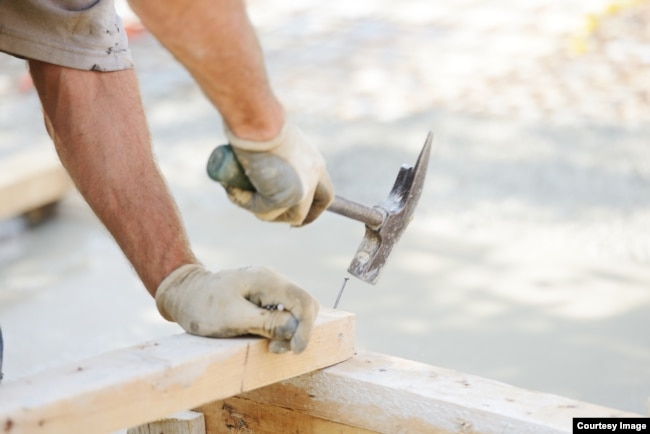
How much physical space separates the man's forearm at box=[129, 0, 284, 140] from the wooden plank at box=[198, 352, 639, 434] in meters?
0.58

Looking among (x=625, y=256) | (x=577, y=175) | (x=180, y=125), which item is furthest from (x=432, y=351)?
(x=180, y=125)

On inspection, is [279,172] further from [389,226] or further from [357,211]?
[389,226]

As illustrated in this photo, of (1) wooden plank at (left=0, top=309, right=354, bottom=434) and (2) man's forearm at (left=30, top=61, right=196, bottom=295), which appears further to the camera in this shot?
(2) man's forearm at (left=30, top=61, right=196, bottom=295)

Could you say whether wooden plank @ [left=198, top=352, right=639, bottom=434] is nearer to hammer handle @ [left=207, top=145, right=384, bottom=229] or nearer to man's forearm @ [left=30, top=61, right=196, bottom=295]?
man's forearm @ [left=30, top=61, right=196, bottom=295]

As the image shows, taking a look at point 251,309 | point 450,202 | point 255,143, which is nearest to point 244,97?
point 255,143


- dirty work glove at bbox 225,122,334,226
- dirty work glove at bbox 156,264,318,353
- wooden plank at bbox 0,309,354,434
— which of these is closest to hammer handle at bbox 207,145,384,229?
dirty work glove at bbox 225,122,334,226

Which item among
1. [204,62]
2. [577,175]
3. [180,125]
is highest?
[180,125]

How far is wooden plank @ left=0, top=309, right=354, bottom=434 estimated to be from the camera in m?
1.50

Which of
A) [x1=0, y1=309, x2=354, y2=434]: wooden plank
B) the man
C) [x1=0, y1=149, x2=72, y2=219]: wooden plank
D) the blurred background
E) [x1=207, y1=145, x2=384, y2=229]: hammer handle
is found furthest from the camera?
[x1=0, y1=149, x2=72, y2=219]: wooden plank

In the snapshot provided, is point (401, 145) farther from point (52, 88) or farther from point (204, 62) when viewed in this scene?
point (204, 62)

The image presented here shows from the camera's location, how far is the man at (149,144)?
163 centimetres

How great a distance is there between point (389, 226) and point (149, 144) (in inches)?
23.2

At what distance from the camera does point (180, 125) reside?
20.3 feet

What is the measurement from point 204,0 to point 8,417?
72cm
